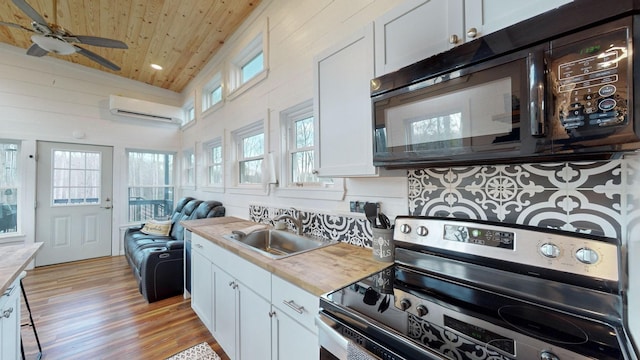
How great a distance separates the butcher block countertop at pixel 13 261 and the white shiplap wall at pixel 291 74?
163 cm

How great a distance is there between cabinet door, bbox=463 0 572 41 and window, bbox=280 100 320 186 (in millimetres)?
1422

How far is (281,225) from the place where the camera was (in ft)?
7.09

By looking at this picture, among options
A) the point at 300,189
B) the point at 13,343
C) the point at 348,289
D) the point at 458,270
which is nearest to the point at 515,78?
the point at 458,270

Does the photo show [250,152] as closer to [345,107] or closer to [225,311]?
[225,311]

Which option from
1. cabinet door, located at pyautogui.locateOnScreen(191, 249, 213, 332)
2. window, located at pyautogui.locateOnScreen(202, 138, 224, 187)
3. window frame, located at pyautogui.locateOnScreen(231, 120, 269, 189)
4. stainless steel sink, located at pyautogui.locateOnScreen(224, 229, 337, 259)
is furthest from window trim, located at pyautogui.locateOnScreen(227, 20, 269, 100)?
cabinet door, located at pyautogui.locateOnScreen(191, 249, 213, 332)

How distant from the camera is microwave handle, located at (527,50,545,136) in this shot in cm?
70

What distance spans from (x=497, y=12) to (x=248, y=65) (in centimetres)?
296

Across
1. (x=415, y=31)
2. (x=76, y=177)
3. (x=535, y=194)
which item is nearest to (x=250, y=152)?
(x=415, y=31)

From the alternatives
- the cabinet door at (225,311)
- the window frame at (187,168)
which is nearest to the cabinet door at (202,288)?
the cabinet door at (225,311)

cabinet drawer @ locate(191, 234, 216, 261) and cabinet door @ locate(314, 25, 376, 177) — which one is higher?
cabinet door @ locate(314, 25, 376, 177)

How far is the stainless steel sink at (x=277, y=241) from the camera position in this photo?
188 centimetres

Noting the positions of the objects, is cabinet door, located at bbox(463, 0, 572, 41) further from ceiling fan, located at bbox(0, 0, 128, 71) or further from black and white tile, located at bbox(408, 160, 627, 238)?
ceiling fan, located at bbox(0, 0, 128, 71)

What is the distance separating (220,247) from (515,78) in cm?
188

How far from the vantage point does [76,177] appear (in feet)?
13.5
